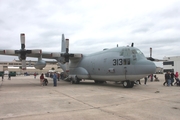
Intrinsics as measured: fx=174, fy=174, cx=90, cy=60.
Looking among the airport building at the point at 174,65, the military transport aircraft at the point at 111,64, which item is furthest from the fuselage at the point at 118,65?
the airport building at the point at 174,65

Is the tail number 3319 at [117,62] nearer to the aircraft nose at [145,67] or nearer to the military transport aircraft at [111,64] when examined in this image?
the military transport aircraft at [111,64]

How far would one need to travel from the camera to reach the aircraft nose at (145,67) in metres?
14.0

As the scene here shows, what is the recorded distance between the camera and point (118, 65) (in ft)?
51.6

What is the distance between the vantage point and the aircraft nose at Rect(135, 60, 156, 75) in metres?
Result: 14.0

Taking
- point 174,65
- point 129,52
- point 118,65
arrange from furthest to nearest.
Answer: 1. point 174,65
2. point 118,65
3. point 129,52

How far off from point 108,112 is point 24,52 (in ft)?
46.1

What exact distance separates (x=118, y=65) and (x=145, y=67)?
2.54 meters

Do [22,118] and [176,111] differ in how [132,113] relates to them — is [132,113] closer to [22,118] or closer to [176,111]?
[176,111]

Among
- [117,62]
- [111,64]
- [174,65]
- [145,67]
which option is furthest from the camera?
[174,65]

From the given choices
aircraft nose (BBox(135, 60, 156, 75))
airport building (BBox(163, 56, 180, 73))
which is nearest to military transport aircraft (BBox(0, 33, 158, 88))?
aircraft nose (BBox(135, 60, 156, 75))

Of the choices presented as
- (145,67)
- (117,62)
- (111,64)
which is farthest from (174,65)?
(145,67)

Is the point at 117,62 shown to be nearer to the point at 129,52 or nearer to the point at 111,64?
the point at 111,64

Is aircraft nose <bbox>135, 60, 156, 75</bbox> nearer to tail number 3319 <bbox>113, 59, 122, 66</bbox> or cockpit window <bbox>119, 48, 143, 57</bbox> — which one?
cockpit window <bbox>119, 48, 143, 57</bbox>

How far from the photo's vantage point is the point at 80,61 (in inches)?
859
